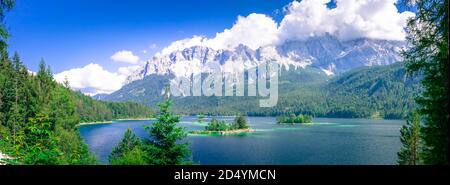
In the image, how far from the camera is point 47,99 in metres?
41.0

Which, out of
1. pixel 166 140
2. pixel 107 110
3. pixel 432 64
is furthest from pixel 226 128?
pixel 432 64

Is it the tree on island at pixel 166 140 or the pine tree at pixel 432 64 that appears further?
the tree on island at pixel 166 140

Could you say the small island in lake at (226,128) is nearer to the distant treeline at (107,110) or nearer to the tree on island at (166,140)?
the distant treeline at (107,110)

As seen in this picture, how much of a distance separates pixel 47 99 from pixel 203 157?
86.4ft

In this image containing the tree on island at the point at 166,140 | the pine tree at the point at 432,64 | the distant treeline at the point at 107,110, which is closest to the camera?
the pine tree at the point at 432,64

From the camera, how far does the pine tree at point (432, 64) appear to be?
22.8ft

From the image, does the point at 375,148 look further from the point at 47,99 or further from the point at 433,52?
the point at 433,52

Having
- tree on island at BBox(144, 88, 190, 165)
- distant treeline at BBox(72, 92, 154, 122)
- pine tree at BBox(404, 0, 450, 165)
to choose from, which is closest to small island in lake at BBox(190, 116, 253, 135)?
distant treeline at BBox(72, 92, 154, 122)

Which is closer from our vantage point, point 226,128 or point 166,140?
point 166,140

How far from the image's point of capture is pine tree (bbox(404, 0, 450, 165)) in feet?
22.8

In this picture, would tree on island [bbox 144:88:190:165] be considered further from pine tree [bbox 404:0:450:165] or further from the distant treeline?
the distant treeline

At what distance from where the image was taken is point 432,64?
8.91 m

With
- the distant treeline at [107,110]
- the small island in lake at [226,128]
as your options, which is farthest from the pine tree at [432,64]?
the distant treeline at [107,110]

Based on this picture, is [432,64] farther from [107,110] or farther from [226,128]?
[107,110]
